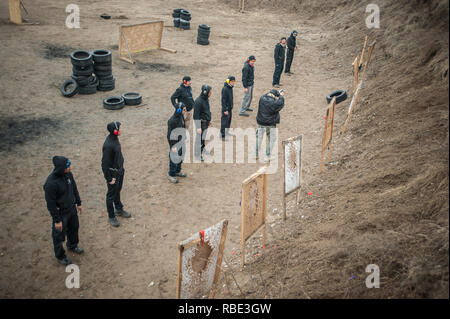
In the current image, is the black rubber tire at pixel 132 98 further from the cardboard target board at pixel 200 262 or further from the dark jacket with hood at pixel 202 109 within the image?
the cardboard target board at pixel 200 262

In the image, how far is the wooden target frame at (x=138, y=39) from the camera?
18672 mm

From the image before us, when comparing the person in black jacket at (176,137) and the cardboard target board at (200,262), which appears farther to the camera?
the person in black jacket at (176,137)

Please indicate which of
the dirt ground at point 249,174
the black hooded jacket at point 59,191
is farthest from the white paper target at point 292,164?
the black hooded jacket at point 59,191

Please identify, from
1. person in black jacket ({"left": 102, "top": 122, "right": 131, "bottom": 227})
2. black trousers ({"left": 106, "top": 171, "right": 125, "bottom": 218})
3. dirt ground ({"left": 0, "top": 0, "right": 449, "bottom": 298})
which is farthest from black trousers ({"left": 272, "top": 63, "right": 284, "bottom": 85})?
black trousers ({"left": 106, "top": 171, "right": 125, "bottom": 218})

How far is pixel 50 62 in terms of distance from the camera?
17.2m

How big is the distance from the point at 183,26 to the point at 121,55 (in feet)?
22.4

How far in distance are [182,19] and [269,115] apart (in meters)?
16.1

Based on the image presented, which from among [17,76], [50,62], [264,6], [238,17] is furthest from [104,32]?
[264,6]

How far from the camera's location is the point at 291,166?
826cm

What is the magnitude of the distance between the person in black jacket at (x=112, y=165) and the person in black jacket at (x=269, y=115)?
4.50m

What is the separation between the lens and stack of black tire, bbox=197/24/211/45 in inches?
838

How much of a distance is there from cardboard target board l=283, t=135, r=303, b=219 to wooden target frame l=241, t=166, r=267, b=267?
106 centimetres

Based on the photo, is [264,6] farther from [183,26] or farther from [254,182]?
[254,182]

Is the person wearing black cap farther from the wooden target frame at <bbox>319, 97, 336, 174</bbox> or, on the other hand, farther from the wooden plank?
the wooden plank
